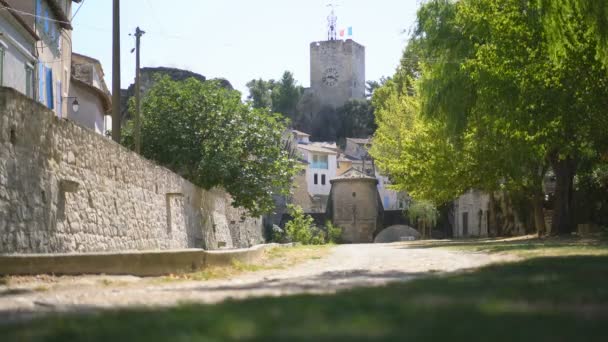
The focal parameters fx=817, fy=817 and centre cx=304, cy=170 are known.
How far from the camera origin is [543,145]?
77.5 ft

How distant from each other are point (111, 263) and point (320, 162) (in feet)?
303

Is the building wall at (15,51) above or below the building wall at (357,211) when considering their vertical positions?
above

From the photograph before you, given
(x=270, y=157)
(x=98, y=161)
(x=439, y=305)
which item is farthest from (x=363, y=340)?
(x=270, y=157)

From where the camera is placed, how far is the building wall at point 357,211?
72562 mm

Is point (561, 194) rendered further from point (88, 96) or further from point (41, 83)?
point (88, 96)

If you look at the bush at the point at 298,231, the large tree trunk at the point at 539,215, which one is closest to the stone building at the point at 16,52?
the large tree trunk at the point at 539,215

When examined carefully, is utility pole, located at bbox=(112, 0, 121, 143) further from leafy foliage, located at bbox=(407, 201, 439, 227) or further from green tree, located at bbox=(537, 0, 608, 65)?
leafy foliage, located at bbox=(407, 201, 439, 227)

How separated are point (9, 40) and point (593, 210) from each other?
87.4ft

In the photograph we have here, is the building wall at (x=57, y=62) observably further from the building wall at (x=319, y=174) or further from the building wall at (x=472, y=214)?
the building wall at (x=319, y=174)

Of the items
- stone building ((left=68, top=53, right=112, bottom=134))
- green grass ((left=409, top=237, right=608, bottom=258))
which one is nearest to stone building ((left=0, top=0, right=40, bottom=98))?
stone building ((left=68, top=53, right=112, bottom=134))

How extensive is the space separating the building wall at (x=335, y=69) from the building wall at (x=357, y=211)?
60.9 meters

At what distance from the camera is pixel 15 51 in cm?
2256

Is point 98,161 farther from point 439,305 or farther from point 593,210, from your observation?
point 593,210

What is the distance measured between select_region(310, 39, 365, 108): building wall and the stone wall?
11105cm
